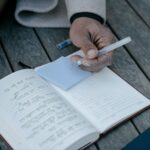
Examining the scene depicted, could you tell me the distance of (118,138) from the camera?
999mm

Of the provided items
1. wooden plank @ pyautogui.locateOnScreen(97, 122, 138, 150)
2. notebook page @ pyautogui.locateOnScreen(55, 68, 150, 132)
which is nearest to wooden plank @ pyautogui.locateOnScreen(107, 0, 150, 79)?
notebook page @ pyautogui.locateOnScreen(55, 68, 150, 132)

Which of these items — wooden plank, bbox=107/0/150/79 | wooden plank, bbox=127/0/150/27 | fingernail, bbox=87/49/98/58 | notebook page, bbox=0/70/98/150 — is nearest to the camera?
notebook page, bbox=0/70/98/150

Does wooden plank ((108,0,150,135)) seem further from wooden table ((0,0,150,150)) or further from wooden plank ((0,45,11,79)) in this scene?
wooden plank ((0,45,11,79))

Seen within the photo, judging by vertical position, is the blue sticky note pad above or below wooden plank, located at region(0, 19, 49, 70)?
below

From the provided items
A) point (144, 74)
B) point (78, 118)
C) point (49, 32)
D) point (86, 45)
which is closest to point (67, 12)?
point (49, 32)

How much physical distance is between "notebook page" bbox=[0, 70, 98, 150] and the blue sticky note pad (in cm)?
6

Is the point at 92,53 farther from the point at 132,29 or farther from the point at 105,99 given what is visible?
the point at 132,29

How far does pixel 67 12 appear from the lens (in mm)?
1358

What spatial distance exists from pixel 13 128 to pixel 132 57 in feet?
1.56

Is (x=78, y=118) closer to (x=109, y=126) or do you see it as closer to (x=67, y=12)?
(x=109, y=126)

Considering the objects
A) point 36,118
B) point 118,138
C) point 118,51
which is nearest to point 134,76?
point 118,51

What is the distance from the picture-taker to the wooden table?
104 centimetres

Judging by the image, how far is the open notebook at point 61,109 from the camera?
0.91m

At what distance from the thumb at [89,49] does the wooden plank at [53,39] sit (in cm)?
10
